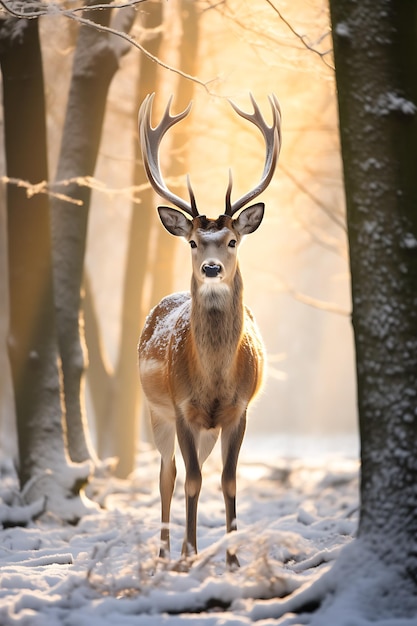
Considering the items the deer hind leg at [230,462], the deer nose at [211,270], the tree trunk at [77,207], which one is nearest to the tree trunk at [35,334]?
the tree trunk at [77,207]

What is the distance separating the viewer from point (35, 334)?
25.8ft

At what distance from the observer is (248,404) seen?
6.25 metres

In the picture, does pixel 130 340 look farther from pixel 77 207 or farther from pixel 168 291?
pixel 77 207

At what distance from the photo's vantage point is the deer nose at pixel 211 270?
5.73 meters

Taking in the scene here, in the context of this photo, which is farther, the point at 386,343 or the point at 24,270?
the point at 24,270

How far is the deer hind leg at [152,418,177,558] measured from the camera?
22.0 feet

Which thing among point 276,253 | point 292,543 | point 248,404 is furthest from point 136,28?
point 276,253

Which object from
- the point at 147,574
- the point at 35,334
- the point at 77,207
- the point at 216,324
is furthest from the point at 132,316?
the point at 147,574

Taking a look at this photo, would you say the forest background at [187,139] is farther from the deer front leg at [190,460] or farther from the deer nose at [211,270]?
the deer front leg at [190,460]

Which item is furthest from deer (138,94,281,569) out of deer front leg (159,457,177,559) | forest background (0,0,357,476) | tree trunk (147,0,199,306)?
tree trunk (147,0,199,306)

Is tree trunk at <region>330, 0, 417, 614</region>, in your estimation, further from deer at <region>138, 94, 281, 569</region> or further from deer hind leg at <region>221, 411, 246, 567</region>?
deer hind leg at <region>221, 411, 246, 567</region>

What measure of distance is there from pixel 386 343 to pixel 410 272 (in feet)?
1.16

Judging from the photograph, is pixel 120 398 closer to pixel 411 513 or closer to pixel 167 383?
pixel 167 383

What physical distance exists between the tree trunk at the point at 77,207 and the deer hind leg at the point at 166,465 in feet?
6.70
